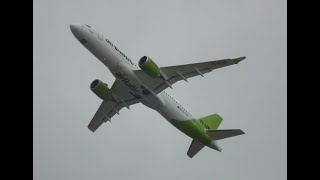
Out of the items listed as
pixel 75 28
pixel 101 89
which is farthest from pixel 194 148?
pixel 75 28

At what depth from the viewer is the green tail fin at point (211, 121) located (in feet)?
147

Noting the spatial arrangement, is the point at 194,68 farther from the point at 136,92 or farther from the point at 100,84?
the point at 100,84

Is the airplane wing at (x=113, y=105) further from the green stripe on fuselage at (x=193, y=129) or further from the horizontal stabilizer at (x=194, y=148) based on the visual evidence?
the horizontal stabilizer at (x=194, y=148)

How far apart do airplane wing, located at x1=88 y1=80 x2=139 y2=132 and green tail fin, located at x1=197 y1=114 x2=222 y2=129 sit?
23.6ft

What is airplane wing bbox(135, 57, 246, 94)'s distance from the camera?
125ft

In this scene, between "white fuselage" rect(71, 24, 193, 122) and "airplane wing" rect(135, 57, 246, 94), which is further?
"airplane wing" rect(135, 57, 246, 94)

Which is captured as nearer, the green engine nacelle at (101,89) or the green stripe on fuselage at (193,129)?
the green engine nacelle at (101,89)

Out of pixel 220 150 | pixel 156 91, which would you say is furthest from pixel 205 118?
pixel 156 91

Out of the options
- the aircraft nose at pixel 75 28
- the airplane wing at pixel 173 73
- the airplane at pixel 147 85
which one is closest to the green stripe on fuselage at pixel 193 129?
the airplane at pixel 147 85

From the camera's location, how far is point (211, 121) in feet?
152

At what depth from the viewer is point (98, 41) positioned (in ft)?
123

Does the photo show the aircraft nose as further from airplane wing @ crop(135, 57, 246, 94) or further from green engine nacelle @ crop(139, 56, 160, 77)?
airplane wing @ crop(135, 57, 246, 94)

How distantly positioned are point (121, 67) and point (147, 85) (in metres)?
2.95

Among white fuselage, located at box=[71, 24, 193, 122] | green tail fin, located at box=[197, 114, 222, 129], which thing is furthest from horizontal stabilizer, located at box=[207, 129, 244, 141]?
white fuselage, located at box=[71, 24, 193, 122]
